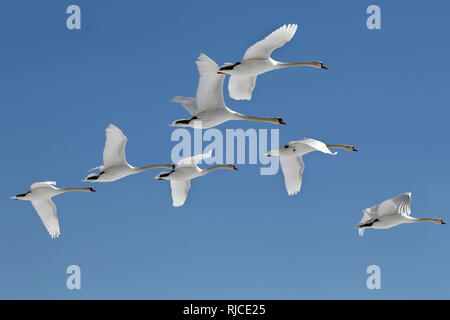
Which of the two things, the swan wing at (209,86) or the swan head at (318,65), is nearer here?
the swan wing at (209,86)

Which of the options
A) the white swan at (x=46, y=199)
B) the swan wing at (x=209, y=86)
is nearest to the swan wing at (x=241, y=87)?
the swan wing at (x=209, y=86)

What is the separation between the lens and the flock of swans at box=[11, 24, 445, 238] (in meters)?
25.7

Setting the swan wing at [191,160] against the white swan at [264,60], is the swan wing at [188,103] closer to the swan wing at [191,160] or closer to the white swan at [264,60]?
the swan wing at [191,160]

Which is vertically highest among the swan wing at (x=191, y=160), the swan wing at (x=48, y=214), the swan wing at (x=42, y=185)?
the swan wing at (x=191, y=160)

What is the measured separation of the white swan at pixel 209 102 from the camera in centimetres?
2567

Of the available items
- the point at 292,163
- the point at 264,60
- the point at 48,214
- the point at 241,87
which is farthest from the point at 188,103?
the point at 48,214

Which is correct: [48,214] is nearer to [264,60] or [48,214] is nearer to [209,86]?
[209,86]

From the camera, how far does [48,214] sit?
31.1 metres

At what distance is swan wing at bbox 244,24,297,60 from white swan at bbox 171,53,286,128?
1.19 m

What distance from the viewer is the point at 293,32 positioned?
81.1ft

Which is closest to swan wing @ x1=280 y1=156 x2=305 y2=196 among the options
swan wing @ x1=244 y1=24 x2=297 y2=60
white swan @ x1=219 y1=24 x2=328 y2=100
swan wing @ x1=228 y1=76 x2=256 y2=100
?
swan wing @ x1=228 y1=76 x2=256 y2=100

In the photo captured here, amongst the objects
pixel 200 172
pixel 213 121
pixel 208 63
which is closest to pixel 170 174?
pixel 200 172

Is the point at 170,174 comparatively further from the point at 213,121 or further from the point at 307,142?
the point at 307,142

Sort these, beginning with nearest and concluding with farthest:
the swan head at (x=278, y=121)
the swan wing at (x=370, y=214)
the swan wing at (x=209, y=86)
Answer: the swan wing at (x=209, y=86), the swan wing at (x=370, y=214), the swan head at (x=278, y=121)
